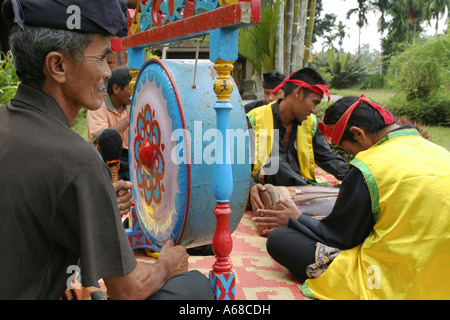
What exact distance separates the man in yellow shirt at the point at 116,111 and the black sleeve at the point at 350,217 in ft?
6.19

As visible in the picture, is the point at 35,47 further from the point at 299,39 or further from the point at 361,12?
the point at 361,12

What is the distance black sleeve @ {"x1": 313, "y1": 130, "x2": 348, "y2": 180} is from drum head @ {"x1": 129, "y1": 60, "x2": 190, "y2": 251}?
2094mm

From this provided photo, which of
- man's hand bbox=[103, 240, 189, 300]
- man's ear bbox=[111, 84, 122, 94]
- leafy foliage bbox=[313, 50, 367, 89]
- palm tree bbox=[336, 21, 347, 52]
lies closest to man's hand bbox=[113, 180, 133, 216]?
man's hand bbox=[103, 240, 189, 300]

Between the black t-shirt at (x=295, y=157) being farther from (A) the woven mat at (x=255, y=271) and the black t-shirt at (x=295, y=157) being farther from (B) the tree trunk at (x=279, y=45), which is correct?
(B) the tree trunk at (x=279, y=45)

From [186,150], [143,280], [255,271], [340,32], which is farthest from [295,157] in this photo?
[340,32]

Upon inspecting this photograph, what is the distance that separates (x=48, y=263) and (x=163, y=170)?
99 centimetres

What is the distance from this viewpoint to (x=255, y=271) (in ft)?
9.18

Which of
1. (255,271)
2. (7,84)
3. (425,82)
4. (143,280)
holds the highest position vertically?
(425,82)

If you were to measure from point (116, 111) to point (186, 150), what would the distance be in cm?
211

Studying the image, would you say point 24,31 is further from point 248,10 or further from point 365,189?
point 365,189

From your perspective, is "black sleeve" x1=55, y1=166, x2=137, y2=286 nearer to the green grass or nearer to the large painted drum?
the large painted drum

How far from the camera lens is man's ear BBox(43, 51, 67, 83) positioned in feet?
4.41

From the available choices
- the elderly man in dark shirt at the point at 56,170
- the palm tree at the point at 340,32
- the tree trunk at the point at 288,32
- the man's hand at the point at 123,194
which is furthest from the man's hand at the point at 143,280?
the palm tree at the point at 340,32

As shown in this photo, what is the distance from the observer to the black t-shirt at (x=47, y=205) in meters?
1.19
